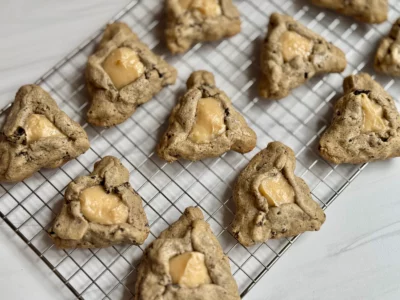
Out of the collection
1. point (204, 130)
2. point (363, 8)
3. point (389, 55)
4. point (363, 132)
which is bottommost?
point (363, 132)

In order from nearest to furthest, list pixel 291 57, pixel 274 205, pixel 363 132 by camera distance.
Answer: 1. pixel 274 205
2. pixel 363 132
3. pixel 291 57

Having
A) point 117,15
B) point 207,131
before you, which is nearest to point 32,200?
point 207,131

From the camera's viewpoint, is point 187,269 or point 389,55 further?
point 389,55

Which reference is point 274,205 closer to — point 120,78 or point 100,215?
point 100,215

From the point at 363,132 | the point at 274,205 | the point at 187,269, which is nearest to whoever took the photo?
the point at 187,269

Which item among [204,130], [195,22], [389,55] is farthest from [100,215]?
[389,55]

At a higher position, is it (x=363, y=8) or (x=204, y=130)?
(x=204, y=130)

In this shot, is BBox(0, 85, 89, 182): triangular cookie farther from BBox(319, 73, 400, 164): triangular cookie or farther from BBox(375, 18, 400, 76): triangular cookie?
BBox(375, 18, 400, 76): triangular cookie

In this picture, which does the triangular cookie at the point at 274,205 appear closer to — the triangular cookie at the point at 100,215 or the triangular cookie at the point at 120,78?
the triangular cookie at the point at 100,215
